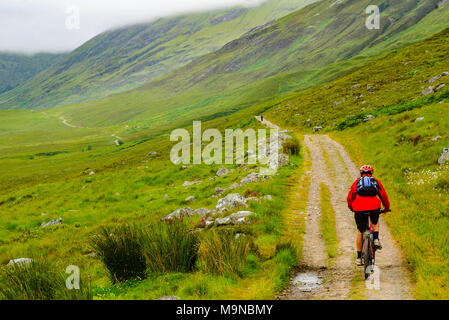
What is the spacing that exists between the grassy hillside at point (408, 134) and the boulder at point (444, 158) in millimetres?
381

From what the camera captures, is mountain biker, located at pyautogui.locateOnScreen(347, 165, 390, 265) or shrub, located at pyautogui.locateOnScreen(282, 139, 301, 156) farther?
shrub, located at pyautogui.locateOnScreen(282, 139, 301, 156)

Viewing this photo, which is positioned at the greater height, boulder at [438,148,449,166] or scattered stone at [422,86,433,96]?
scattered stone at [422,86,433,96]

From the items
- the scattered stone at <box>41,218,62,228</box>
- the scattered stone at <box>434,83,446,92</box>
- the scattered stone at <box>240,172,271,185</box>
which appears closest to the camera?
the scattered stone at <box>240,172,271,185</box>

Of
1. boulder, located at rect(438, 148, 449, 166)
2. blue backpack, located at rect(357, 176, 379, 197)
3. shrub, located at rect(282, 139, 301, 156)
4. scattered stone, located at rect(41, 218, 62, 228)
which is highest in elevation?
shrub, located at rect(282, 139, 301, 156)

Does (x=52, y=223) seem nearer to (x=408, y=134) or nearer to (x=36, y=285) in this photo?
(x=36, y=285)

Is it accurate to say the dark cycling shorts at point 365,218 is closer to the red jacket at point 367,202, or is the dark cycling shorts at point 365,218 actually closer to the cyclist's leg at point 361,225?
the cyclist's leg at point 361,225

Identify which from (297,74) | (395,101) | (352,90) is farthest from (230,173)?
(297,74)

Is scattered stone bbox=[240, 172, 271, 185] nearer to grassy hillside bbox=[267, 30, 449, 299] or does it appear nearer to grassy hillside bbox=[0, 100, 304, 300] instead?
grassy hillside bbox=[0, 100, 304, 300]

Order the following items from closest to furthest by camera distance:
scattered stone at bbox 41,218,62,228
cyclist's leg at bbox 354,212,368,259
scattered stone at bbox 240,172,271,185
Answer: cyclist's leg at bbox 354,212,368,259 → scattered stone at bbox 240,172,271,185 → scattered stone at bbox 41,218,62,228

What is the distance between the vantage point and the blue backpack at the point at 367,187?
8977 millimetres

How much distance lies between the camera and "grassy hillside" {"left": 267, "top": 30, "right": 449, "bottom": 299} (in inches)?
371

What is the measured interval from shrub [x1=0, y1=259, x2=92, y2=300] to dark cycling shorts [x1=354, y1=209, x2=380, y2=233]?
7363 millimetres

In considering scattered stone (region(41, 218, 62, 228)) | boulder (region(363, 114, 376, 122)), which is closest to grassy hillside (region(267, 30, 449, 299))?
boulder (region(363, 114, 376, 122))

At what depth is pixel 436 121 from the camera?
24.4 metres
